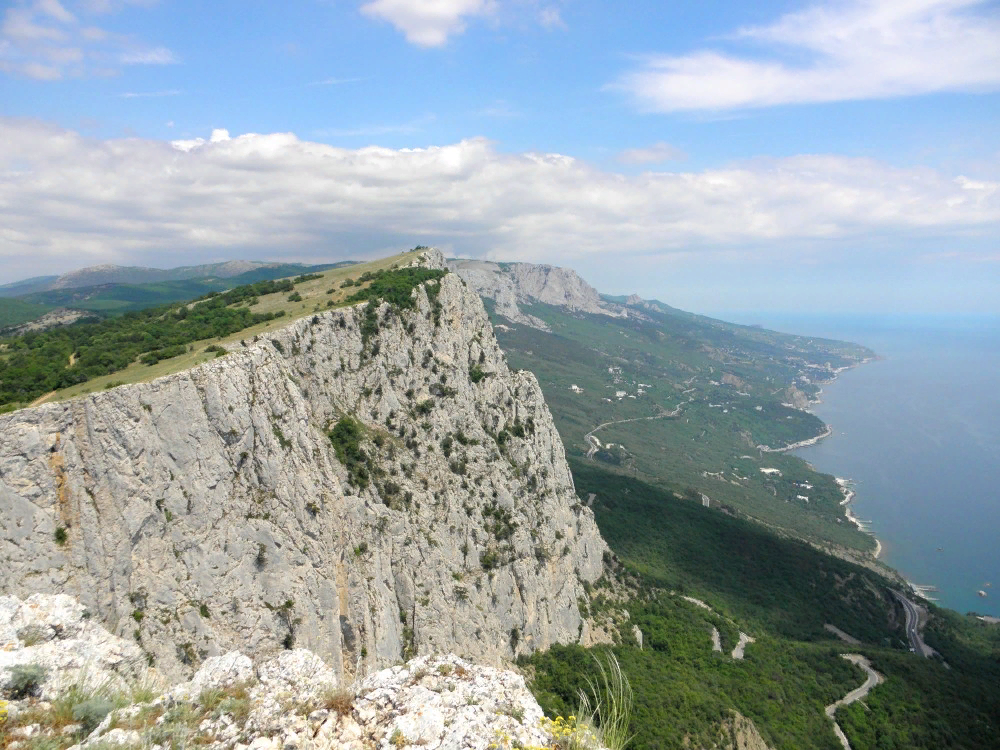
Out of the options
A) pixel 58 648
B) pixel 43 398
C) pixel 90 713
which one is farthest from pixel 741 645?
pixel 43 398

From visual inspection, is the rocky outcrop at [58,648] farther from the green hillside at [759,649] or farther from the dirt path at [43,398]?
the green hillside at [759,649]

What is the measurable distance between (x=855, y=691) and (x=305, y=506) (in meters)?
66.7

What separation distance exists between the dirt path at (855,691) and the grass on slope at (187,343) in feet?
212

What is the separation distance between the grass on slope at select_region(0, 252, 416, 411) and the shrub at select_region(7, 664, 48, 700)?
17389mm

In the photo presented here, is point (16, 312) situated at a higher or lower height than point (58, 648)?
higher

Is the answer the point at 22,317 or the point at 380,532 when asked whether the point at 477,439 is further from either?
the point at 22,317

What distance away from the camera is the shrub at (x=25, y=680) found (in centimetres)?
948

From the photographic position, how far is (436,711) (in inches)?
384

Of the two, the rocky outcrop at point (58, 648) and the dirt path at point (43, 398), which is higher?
the dirt path at point (43, 398)

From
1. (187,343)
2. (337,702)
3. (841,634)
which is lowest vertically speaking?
(841,634)

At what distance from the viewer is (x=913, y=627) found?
8544 centimetres

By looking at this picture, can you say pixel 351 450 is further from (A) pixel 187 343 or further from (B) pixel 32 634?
(B) pixel 32 634

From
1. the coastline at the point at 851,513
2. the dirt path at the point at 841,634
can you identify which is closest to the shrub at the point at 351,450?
the dirt path at the point at 841,634

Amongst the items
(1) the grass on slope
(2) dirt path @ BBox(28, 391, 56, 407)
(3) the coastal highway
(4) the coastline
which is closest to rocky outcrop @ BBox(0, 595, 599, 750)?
(2) dirt path @ BBox(28, 391, 56, 407)
